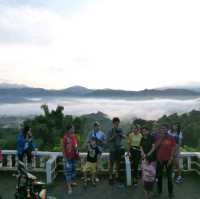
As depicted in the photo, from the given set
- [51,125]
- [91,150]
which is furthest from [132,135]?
[51,125]

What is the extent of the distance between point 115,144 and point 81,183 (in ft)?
4.41

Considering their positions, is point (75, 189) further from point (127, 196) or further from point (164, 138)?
point (164, 138)

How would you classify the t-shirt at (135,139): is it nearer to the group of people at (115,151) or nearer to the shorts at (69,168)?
the group of people at (115,151)

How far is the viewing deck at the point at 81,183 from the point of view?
8.27 metres

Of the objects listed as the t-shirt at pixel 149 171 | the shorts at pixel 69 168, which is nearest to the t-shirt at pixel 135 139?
the t-shirt at pixel 149 171

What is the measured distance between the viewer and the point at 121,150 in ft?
29.3

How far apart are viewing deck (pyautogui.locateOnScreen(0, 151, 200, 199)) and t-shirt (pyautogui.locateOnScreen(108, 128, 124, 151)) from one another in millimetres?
583

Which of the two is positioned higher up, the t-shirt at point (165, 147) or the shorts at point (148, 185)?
the t-shirt at point (165, 147)

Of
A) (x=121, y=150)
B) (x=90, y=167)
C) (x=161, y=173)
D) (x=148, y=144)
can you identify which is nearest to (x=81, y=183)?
(x=90, y=167)

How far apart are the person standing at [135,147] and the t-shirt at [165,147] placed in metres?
1.00

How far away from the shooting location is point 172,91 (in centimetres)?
17025

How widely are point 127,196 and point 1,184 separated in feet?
10.9

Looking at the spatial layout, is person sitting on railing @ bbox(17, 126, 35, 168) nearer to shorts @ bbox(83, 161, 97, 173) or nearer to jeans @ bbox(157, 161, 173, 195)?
shorts @ bbox(83, 161, 97, 173)

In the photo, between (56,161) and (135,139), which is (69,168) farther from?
(135,139)
